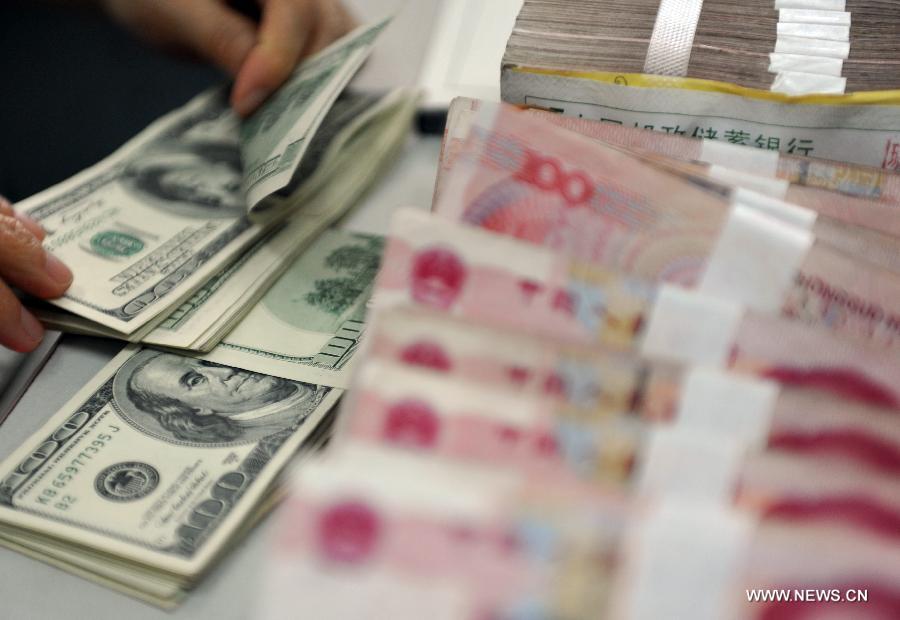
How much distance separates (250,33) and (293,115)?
0.52ft

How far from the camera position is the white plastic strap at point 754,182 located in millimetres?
415

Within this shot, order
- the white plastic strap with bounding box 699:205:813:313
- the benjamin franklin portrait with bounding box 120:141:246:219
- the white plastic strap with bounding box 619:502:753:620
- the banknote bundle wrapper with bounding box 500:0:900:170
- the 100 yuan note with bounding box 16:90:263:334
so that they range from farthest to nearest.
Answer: the benjamin franklin portrait with bounding box 120:141:246:219, the 100 yuan note with bounding box 16:90:263:334, the banknote bundle wrapper with bounding box 500:0:900:170, the white plastic strap with bounding box 699:205:813:313, the white plastic strap with bounding box 619:502:753:620

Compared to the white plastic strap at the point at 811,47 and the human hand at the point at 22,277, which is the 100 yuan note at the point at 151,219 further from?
the white plastic strap at the point at 811,47

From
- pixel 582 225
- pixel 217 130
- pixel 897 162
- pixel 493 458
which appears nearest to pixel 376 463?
pixel 493 458

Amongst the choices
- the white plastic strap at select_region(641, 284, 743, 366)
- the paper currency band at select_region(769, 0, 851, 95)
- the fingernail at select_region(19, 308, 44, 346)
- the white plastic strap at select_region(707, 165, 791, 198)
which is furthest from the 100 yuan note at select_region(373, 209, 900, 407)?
the fingernail at select_region(19, 308, 44, 346)

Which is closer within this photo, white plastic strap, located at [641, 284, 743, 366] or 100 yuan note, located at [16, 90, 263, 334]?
white plastic strap, located at [641, 284, 743, 366]

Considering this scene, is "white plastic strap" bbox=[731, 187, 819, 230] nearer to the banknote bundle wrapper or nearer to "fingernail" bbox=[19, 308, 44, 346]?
the banknote bundle wrapper

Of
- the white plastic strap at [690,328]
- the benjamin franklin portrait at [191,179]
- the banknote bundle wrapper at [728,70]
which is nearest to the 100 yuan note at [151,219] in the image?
the benjamin franklin portrait at [191,179]

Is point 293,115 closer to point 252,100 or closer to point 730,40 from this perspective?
point 252,100

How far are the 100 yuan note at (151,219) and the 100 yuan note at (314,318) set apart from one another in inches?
2.1

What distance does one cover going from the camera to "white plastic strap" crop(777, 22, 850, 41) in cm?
51

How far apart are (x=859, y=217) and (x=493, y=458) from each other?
0.28 metres

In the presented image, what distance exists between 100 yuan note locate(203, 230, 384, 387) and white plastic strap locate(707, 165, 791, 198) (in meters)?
0.27

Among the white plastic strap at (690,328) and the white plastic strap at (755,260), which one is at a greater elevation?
the white plastic strap at (755,260)
